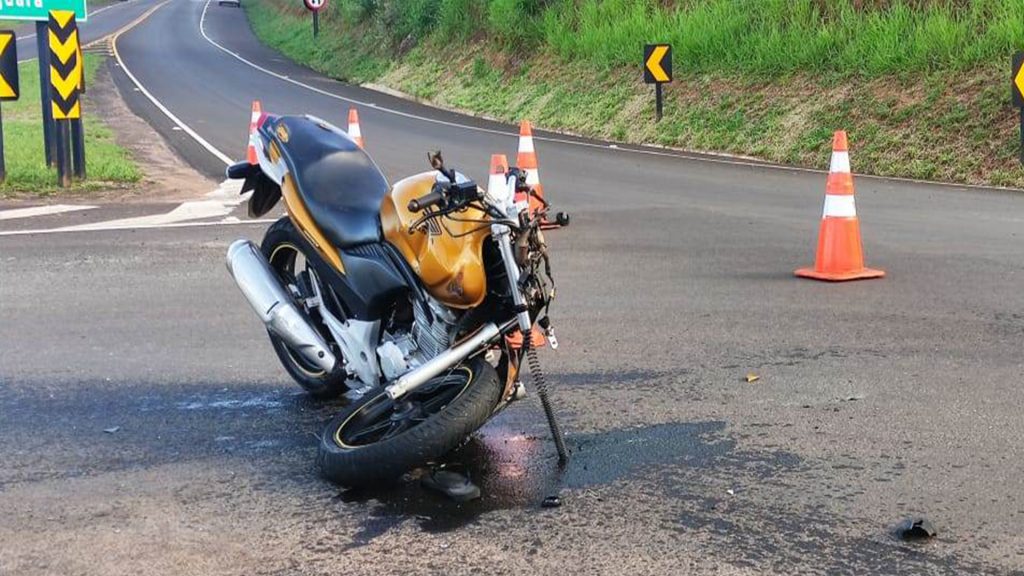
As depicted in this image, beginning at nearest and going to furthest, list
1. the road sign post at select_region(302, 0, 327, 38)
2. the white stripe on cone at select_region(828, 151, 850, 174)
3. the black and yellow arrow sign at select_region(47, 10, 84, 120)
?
the white stripe on cone at select_region(828, 151, 850, 174)
the black and yellow arrow sign at select_region(47, 10, 84, 120)
the road sign post at select_region(302, 0, 327, 38)

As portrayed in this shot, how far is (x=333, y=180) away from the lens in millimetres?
5590

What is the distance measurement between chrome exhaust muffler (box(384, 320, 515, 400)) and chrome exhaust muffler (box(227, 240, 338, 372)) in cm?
90

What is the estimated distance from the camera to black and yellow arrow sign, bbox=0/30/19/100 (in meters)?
14.5

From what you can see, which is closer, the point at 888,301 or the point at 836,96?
the point at 888,301

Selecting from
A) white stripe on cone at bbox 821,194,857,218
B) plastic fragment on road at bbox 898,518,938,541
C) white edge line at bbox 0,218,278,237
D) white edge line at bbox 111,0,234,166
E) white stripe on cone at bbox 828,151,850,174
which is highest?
white stripe on cone at bbox 828,151,850,174

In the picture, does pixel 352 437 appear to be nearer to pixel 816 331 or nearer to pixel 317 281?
pixel 317 281

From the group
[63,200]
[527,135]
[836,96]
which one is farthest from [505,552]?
[836,96]

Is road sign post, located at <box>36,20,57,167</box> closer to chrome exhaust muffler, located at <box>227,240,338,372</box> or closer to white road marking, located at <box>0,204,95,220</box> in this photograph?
white road marking, located at <box>0,204,95,220</box>

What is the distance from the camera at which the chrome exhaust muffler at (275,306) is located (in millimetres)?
5613

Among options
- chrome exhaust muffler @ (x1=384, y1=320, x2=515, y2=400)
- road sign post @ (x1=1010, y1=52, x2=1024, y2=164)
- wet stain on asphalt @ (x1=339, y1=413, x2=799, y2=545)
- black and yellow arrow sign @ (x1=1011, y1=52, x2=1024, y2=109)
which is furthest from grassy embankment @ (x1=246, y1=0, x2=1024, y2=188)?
chrome exhaust muffler @ (x1=384, y1=320, x2=515, y2=400)

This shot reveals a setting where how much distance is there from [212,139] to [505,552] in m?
19.2

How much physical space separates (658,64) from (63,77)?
1106 cm

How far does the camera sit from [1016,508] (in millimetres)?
4523

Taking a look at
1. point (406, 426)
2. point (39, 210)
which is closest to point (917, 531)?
point (406, 426)
